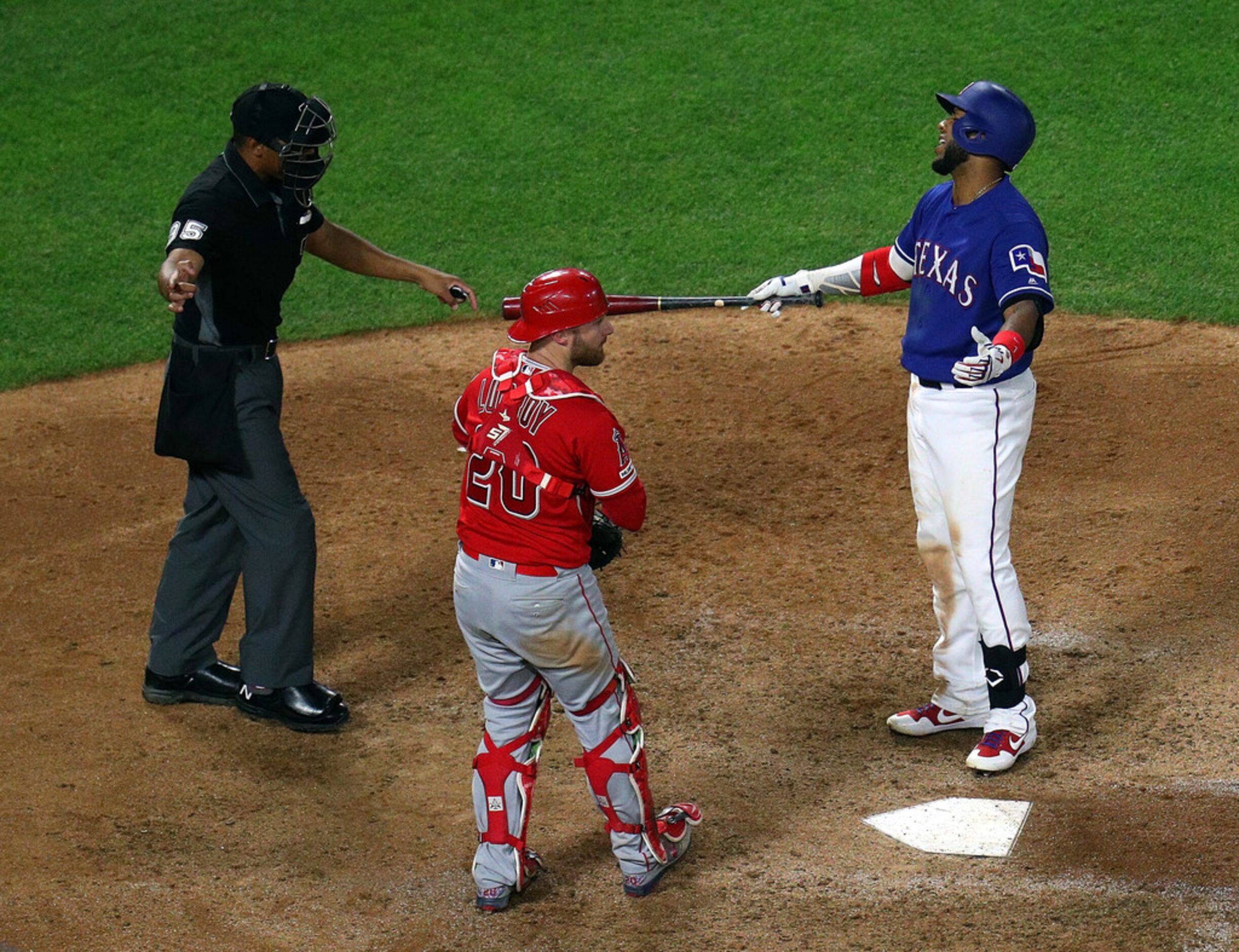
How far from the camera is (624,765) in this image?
393 centimetres

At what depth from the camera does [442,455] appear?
716 centimetres

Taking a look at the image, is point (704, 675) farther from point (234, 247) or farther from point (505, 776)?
point (234, 247)

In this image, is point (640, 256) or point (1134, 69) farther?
point (1134, 69)

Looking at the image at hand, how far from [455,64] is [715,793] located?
27.2 ft

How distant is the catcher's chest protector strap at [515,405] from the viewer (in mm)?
3732

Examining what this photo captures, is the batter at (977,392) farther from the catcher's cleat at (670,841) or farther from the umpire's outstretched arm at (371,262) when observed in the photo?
the umpire's outstretched arm at (371,262)

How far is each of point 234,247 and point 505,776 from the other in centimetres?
198

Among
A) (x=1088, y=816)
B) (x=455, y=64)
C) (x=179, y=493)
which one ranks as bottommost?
(x=179, y=493)

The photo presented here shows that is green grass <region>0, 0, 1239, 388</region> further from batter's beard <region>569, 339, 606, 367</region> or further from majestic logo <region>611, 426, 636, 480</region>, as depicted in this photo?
majestic logo <region>611, 426, 636, 480</region>

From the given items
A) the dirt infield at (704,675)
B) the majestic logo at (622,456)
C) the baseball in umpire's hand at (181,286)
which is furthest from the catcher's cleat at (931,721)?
the baseball in umpire's hand at (181,286)

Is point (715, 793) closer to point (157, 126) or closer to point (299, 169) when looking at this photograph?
point (299, 169)

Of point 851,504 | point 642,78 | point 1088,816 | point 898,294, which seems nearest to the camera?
point 1088,816

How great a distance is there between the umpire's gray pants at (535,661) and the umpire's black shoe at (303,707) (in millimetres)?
1173

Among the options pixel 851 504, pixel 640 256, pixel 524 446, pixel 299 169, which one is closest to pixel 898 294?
pixel 640 256
